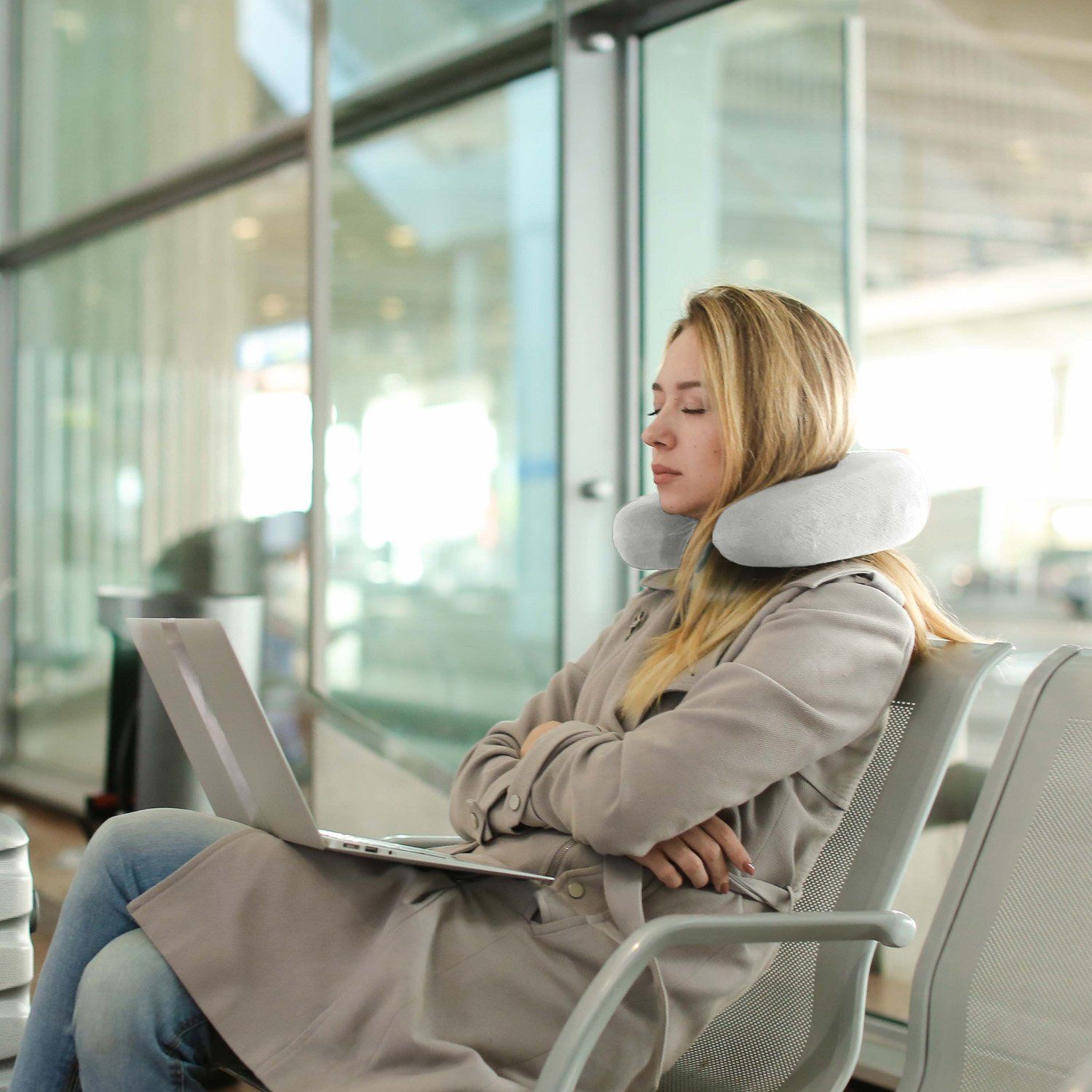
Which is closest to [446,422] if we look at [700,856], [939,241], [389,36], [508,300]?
[508,300]

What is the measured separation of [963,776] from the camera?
7.60 ft

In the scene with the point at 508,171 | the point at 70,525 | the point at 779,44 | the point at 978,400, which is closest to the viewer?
the point at 978,400

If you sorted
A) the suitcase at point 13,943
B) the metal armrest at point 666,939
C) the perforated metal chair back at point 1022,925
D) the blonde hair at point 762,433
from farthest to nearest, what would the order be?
the suitcase at point 13,943 < the blonde hair at point 762,433 < the perforated metal chair back at point 1022,925 < the metal armrest at point 666,939

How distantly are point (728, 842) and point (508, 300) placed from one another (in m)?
2.24

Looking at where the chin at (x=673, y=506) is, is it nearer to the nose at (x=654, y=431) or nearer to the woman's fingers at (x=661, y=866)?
the nose at (x=654, y=431)

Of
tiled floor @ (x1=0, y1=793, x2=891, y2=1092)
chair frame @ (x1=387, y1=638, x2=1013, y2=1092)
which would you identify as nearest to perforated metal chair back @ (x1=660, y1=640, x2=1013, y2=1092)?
chair frame @ (x1=387, y1=638, x2=1013, y2=1092)

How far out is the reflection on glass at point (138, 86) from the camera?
3875 mm

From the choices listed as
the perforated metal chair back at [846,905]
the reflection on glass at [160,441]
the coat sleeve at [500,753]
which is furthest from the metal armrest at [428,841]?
the reflection on glass at [160,441]

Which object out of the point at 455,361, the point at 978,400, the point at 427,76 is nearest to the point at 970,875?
the point at 978,400

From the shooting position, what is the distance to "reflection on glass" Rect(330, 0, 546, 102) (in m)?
3.14

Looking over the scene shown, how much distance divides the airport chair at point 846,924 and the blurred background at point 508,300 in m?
0.77

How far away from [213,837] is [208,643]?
0.31 m

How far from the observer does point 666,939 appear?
1075 millimetres

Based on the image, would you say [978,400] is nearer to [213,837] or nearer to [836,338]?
[836,338]
